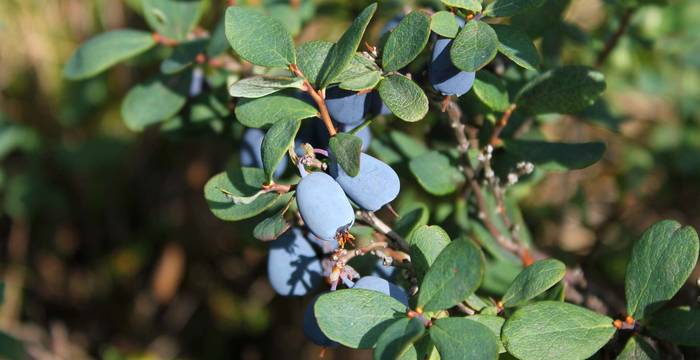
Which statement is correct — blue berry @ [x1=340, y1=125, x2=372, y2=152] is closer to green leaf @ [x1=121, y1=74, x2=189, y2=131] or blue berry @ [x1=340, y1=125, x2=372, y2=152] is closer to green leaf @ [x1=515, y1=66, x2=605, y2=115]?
green leaf @ [x1=515, y1=66, x2=605, y2=115]

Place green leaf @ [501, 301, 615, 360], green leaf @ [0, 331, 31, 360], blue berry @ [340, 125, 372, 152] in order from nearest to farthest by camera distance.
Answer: green leaf @ [501, 301, 615, 360], blue berry @ [340, 125, 372, 152], green leaf @ [0, 331, 31, 360]

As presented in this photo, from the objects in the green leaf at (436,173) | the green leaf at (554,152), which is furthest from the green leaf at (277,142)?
the green leaf at (554,152)

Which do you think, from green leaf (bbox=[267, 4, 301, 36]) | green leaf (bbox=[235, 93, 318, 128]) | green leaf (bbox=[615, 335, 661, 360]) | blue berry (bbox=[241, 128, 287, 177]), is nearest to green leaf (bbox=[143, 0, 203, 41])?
green leaf (bbox=[267, 4, 301, 36])

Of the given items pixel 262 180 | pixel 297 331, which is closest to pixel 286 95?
pixel 262 180

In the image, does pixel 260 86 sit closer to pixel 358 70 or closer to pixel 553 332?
pixel 358 70

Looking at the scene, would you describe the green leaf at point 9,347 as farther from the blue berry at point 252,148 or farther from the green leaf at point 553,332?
the green leaf at point 553,332

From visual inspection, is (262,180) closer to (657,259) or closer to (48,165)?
(657,259)
